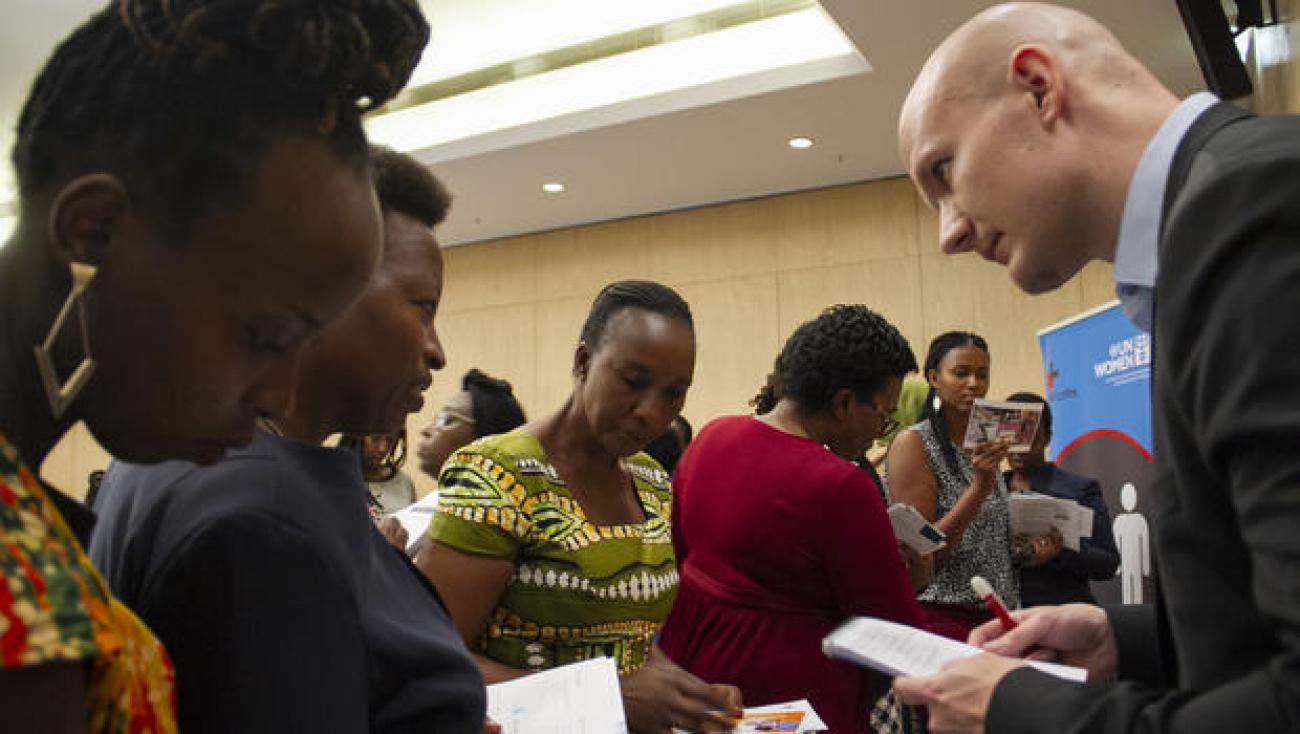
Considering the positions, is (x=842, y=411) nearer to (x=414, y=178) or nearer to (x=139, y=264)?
(x=414, y=178)

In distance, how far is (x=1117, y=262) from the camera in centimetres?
110

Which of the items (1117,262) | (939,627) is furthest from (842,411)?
(1117,262)

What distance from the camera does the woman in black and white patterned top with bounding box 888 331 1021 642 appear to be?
3199 mm

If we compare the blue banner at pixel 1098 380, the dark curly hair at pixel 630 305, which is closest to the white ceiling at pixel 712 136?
the blue banner at pixel 1098 380

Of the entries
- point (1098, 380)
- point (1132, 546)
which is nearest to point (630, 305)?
point (1132, 546)

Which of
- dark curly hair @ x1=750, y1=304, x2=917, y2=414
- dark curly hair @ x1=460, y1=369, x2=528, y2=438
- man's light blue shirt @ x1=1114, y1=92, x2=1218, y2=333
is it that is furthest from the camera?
dark curly hair @ x1=460, y1=369, x2=528, y2=438

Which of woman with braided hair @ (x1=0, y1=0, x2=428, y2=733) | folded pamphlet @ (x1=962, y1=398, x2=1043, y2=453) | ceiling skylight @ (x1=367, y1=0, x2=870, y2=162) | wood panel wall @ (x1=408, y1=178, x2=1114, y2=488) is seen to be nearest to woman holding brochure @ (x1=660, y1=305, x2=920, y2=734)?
folded pamphlet @ (x1=962, y1=398, x2=1043, y2=453)

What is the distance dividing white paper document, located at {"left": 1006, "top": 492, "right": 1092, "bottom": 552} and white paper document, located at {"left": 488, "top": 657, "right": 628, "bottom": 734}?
7.59 ft

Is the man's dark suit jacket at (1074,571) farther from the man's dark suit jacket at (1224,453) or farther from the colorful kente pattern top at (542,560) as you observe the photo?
the man's dark suit jacket at (1224,453)

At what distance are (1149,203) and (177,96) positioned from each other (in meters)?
0.91

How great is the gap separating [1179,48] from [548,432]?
4777 mm

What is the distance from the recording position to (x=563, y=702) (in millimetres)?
1540

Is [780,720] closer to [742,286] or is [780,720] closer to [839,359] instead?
[839,359]

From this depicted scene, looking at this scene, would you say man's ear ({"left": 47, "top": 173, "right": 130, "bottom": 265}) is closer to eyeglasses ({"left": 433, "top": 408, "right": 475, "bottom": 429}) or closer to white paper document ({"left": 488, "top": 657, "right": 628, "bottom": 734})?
white paper document ({"left": 488, "top": 657, "right": 628, "bottom": 734})
